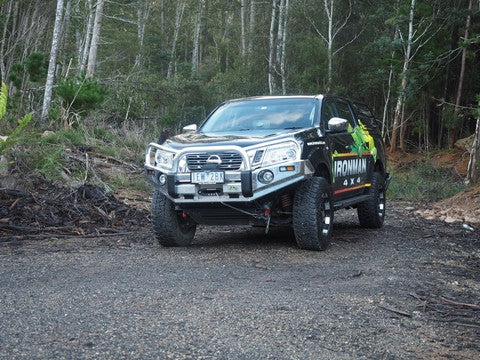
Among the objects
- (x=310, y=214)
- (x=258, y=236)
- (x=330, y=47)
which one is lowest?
(x=258, y=236)

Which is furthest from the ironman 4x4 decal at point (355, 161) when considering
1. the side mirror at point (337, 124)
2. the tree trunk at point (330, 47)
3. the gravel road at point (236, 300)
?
the tree trunk at point (330, 47)

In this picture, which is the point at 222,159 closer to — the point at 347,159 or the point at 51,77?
the point at 347,159

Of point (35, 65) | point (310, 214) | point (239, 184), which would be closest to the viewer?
point (239, 184)

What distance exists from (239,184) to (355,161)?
112 inches

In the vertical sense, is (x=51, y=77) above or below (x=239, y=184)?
above

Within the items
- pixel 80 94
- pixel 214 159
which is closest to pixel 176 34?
pixel 80 94

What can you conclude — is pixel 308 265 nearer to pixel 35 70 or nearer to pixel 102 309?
pixel 102 309

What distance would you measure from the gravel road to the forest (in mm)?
9251

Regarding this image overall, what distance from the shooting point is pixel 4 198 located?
10312 mm

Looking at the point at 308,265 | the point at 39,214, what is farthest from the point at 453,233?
the point at 39,214

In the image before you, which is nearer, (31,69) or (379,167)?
(379,167)

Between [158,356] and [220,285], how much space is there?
210 cm

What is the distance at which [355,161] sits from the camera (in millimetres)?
9906

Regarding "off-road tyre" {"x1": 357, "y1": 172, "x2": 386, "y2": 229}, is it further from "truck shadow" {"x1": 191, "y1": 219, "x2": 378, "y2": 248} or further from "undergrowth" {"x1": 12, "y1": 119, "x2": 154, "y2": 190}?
"undergrowth" {"x1": 12, "y1": 119, "x2": 154, "y2": 190}
